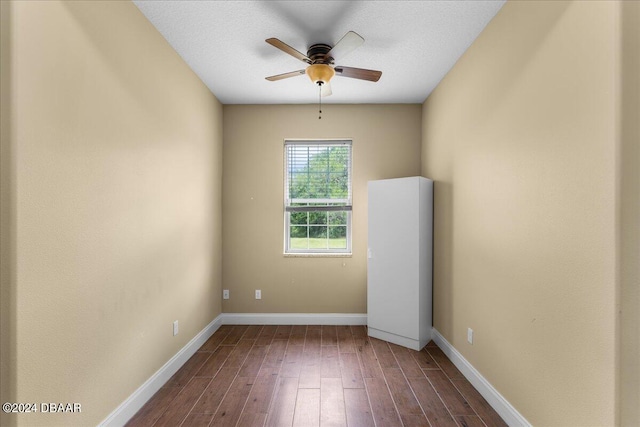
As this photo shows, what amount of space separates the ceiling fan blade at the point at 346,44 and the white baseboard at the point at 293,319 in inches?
113

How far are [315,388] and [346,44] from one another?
258 cm

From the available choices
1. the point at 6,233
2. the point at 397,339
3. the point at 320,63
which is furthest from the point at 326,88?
the point at 397,339

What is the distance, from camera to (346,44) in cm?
213

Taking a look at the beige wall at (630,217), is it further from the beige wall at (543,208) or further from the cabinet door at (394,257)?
the cabinet door at (394,257)

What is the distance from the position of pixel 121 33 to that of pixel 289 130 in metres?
2.10

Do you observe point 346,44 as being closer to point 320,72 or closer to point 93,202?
point 320,72

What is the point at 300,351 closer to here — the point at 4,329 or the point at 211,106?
the point at 4,329

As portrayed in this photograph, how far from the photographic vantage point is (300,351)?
302cm

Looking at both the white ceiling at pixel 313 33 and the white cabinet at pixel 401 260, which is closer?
the white ceiling at pixel 313 33

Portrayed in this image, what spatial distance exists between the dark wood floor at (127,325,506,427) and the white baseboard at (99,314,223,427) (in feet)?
0.16

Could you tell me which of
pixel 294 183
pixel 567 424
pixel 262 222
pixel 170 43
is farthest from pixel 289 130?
pixel 567 424

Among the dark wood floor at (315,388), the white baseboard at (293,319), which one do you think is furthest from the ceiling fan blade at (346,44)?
the white baseboard at (293,319)

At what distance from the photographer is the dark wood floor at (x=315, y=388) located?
2.01 meters

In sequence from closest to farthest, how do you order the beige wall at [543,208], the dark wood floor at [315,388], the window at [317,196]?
1. the beige wall at [543,208]
2. the dark wood floor at [315,388]
3. the window at [317,196]
